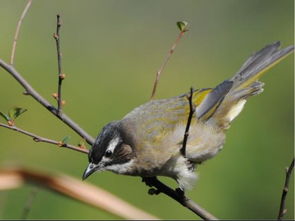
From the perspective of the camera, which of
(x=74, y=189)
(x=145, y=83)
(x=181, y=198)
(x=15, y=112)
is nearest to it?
(x=74, y=189)

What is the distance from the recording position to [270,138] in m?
7.48

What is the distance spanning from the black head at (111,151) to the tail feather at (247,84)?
2.69 ft

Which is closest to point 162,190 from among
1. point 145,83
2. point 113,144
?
point 113,144

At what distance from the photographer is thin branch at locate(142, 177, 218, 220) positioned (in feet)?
10.8

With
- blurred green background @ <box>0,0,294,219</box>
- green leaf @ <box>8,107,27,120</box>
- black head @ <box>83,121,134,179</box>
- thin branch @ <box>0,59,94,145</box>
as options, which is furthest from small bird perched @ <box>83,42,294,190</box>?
green leaf @ <box>8,107,27,120</box>

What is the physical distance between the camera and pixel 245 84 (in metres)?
4.64

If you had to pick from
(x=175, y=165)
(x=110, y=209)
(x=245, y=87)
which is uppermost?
(x=110, y=209)

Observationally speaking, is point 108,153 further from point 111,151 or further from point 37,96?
point 37,96

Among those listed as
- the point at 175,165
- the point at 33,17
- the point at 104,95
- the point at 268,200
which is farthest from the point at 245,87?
the point at 33,17

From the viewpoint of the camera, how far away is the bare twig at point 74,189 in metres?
2.04

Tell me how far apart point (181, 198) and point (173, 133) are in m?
0.64

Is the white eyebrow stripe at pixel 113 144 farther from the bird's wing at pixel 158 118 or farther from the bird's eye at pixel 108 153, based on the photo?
the bird's wing at pixel 158 118

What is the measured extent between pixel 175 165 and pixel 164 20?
30.2ft

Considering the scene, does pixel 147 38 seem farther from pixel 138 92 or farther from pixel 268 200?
pixel 268 200
